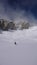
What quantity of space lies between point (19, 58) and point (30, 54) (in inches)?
7.9

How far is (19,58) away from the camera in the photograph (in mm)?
1244

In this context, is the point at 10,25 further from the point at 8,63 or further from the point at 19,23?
the point at 8,63

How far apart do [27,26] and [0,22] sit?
926mm

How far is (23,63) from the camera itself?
44.7 inches

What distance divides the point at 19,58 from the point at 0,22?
214 centimetres

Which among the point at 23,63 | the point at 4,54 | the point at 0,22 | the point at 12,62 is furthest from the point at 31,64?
the point at 0,22

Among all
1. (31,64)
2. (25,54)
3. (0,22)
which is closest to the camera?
(31,64)

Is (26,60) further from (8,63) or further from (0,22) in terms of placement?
(0,22)

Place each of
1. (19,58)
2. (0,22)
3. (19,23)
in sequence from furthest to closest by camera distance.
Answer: (19,23), (0,22), (19,58)

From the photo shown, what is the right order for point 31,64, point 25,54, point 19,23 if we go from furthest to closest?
1. point 19,23
2. point 25,54
3. point 31,64

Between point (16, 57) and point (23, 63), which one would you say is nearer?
point (23, 63)

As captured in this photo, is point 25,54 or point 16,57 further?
point 25,54

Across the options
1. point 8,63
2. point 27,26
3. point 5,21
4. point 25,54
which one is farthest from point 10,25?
point 8,63

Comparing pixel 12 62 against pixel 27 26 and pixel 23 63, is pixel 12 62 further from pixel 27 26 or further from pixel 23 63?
pixel 27 26
